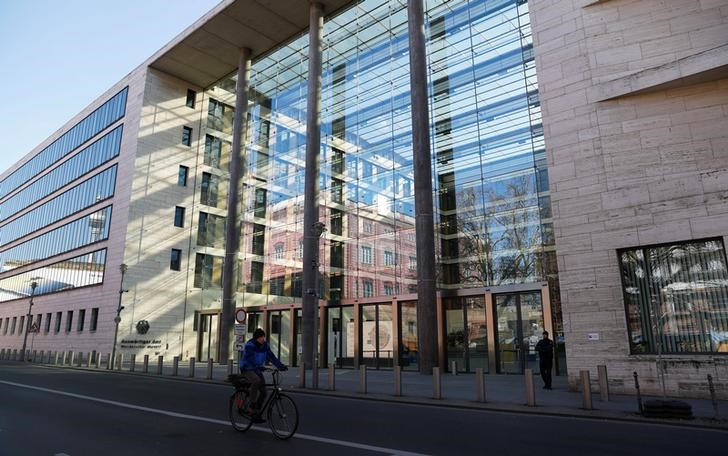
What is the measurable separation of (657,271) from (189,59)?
34.7 metres

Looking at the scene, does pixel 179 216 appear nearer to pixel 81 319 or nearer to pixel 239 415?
pixel 81 319

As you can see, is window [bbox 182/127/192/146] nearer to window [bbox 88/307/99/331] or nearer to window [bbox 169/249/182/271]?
window [bbox 169/249/182/271]

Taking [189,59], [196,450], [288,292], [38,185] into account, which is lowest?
[196,450]

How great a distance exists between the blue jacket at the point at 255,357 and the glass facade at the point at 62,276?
3296cm

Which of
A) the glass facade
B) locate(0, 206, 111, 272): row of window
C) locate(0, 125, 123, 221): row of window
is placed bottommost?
the glass facade

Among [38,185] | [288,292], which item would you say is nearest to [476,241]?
[288,292]

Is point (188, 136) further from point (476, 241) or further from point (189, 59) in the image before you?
point (476, 241)

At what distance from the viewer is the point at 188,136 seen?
1550 inches

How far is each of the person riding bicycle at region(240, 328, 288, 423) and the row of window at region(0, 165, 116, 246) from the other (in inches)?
1354

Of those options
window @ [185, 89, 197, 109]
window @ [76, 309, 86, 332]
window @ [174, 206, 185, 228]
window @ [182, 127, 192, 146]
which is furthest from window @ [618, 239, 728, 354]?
window @ [76, 309, 86, 332]

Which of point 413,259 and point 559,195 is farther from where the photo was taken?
point 413,259

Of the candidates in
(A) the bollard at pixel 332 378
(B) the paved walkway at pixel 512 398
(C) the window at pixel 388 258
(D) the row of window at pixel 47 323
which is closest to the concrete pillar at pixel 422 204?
(B) the paved walkway at pixel 512 398

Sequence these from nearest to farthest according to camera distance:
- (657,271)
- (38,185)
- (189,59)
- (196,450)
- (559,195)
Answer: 1. (196,450)
2. (657,271)
3. (559,195)
4. (189,59)
5. (38,185)

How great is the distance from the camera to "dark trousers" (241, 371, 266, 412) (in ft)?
25.0
